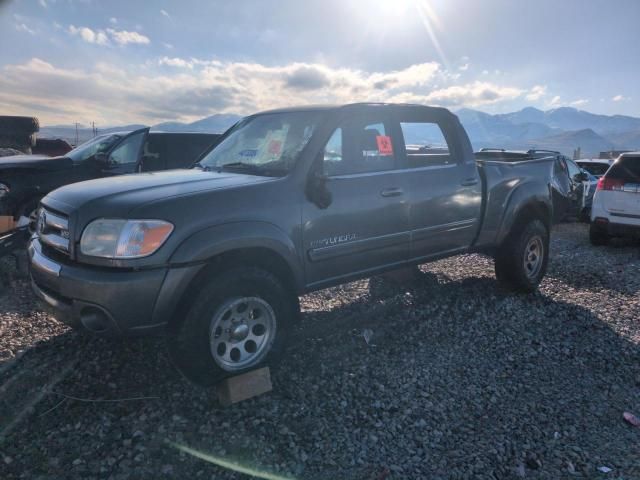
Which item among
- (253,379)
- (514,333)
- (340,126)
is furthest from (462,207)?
(253,379)

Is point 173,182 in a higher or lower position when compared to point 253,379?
higher

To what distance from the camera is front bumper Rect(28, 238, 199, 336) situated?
257cm

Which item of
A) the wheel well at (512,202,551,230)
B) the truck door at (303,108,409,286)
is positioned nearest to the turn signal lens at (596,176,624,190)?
the wheel well at (512,202,551,230)

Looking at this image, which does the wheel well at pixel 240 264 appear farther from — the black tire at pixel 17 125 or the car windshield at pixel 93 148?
the black tire at pixel 17 125

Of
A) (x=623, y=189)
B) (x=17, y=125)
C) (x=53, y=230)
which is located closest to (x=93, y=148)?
(x=53, y=230)

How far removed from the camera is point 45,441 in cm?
253

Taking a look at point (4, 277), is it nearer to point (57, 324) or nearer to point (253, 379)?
point (57, 324)

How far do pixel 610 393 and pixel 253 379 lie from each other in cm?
252

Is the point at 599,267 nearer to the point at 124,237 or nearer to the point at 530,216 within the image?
the point at 530,216

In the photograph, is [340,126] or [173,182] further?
[340,126]

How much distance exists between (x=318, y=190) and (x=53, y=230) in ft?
5.82

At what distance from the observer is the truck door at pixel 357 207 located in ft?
11.0

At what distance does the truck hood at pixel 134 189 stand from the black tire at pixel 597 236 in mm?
7319

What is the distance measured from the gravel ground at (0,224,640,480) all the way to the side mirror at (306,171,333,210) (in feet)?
4.03
